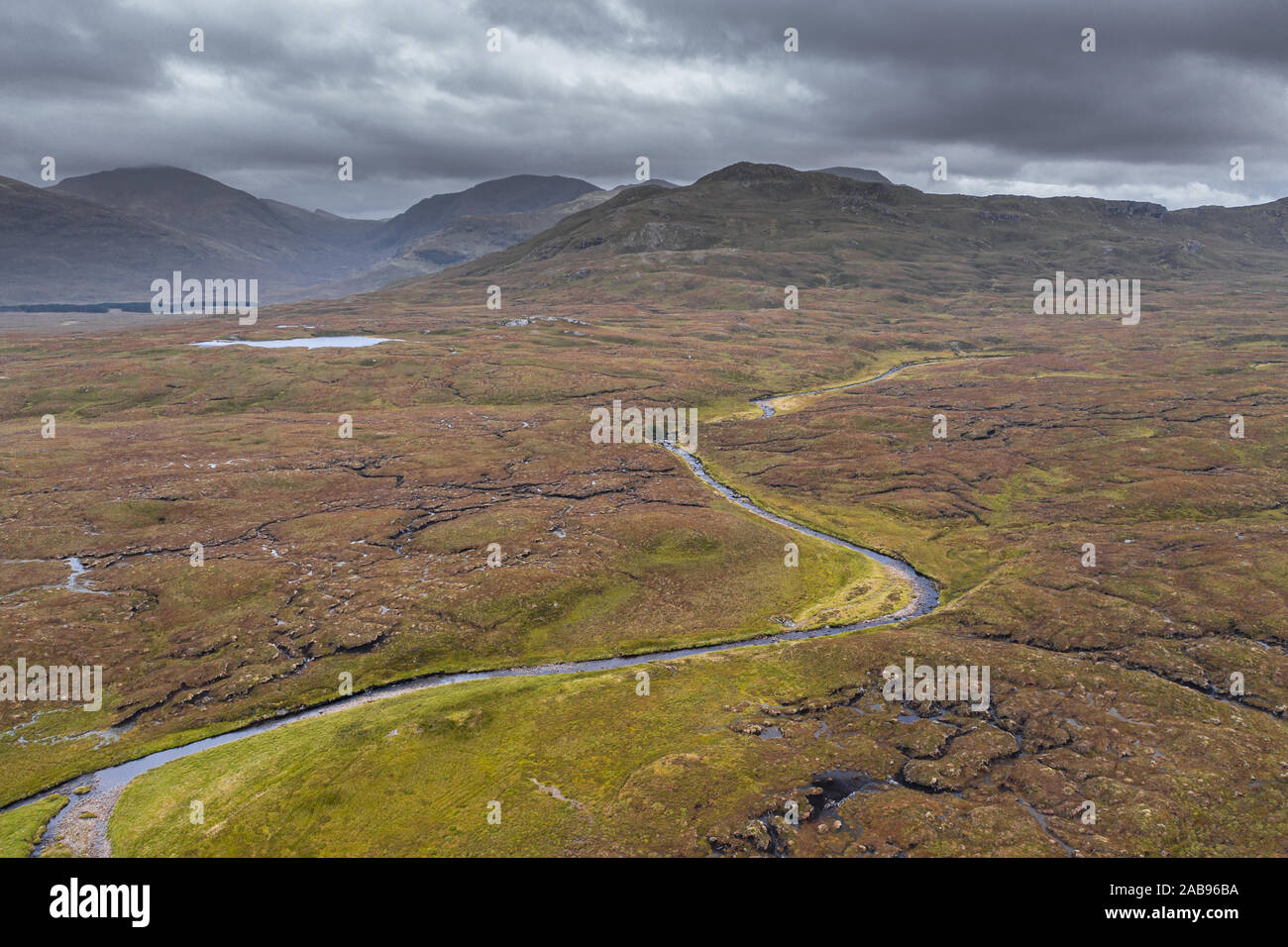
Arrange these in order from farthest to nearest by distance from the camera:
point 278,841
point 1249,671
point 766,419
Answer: point 766,419 < point 1249,671 < point 278,841

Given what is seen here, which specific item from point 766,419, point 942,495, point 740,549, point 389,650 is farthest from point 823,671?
point 766,419

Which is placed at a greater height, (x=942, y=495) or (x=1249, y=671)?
(x=942, y=495)

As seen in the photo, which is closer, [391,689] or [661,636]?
[391,689]

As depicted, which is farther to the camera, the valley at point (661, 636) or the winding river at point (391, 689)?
the winding river at point (391, 689)

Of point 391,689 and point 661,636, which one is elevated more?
point 661,636

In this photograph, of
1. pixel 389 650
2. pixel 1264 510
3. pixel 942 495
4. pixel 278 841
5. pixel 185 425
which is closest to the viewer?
pixel 278 841

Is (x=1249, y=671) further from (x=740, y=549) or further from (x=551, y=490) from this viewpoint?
(x=551, y=490)

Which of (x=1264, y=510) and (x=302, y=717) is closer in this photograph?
(x=302, y=717)

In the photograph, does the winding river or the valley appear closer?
the valley
